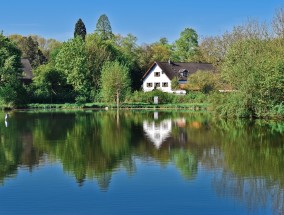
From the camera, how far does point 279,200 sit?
567 inches

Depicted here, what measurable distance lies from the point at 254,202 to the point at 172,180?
4031 mm

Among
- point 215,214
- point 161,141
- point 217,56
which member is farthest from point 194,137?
point 217,56

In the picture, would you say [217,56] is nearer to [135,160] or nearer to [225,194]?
[135,160]

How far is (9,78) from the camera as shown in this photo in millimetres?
66562

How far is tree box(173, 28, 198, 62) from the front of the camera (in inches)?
4360

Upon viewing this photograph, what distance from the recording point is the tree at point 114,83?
6925 cm

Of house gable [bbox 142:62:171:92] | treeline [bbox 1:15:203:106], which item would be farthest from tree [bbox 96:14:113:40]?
house gable [bbox 142:62:171:92]

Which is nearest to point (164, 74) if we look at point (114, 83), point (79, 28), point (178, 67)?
point (178, 67)

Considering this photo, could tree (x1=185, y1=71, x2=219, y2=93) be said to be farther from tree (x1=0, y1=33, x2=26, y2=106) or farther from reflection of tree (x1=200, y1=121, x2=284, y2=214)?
reflection of tree (x1=200, y1=121, x2=284, y2=214)

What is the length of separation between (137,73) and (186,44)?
28133mm

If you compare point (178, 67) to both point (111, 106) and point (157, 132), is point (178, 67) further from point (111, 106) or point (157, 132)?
point (157, 132)

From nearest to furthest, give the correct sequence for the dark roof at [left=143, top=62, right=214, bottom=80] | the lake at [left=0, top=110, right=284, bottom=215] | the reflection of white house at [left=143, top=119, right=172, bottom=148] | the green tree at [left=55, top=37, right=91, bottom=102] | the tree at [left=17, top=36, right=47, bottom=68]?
1. the lake at [left=0, top=110, right=284, bottom=215]
2. the reflection of white house at [left=143, top=119, right=172, bottom=148]
3. the green tree at [left=55, top=37, right=91, bottom=102]
4. the dark roof at [left=143, top=62, right=214, bottom=80]
5. the tree at [left=17, top=36, right=47, bottom=68]

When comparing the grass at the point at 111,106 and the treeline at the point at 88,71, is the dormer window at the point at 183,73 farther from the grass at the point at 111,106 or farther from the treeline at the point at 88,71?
the grass at the point at 111,106

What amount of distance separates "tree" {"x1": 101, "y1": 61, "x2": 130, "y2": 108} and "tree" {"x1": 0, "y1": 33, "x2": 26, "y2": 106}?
12102 millimetres
